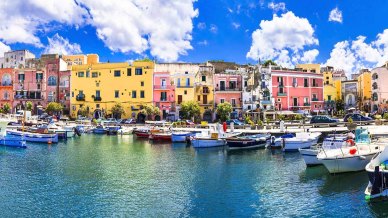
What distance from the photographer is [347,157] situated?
27250 millimetres

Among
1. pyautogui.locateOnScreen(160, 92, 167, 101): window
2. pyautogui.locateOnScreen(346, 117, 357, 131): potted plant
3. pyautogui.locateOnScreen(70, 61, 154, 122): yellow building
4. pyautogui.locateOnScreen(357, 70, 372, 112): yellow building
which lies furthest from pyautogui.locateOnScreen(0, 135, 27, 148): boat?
pyautogui.locateOnScreen(357, 70, 372, 112): yellow building

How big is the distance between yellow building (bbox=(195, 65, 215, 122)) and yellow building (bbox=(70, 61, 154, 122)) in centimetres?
885

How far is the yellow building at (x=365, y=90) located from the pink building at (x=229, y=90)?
2996 cm

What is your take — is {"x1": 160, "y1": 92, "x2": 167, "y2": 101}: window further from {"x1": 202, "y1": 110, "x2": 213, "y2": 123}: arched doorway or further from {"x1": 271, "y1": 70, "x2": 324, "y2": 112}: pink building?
{"x1": 271, "y1": 70, "x2": 324, "y2": 112}: pink building

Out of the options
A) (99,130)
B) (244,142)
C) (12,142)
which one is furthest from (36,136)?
(244,142)

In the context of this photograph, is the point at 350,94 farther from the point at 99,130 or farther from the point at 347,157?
the point at 347,157

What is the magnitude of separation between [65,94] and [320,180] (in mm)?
64416

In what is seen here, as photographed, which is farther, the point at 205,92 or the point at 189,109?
the point at 205,92

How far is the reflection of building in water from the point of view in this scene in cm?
8886

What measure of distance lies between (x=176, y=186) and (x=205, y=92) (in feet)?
Result: 161

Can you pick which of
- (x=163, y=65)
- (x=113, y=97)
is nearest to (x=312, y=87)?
(x=163, y=65)

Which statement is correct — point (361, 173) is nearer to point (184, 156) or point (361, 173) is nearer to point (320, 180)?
point (320, 180)

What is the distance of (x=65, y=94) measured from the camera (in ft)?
266

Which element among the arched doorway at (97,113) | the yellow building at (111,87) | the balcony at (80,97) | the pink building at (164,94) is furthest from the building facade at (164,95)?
the balcony at (80,97)
